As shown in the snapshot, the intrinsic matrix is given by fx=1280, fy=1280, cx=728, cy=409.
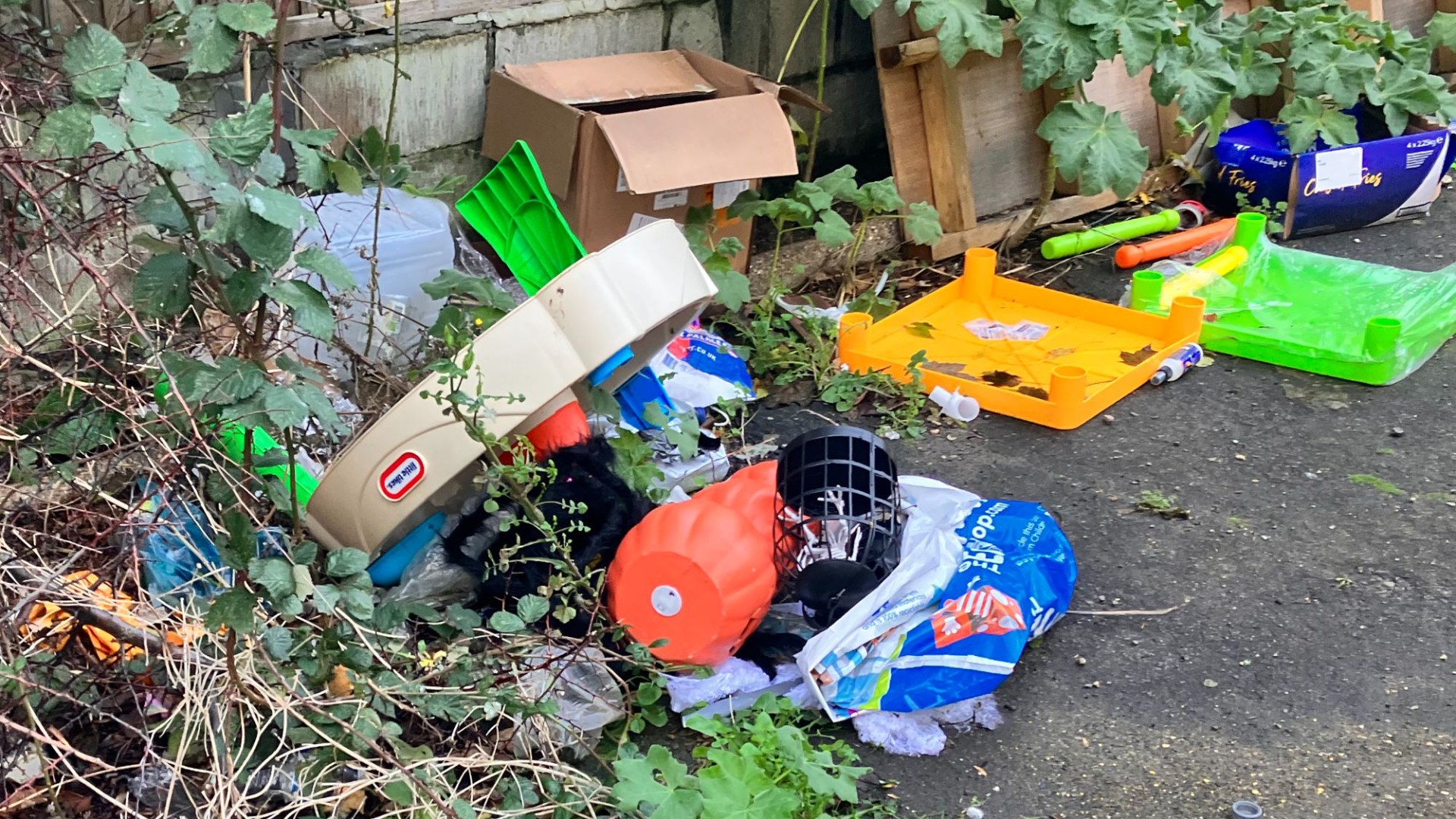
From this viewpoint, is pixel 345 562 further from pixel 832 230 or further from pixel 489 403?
pixel 832 230

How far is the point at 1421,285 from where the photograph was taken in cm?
396

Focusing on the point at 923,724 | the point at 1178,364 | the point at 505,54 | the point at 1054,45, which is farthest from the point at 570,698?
the point at 1054,45

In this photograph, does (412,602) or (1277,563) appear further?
(1277,563)

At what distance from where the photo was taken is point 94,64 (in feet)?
5.44

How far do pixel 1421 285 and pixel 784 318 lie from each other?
198 cm

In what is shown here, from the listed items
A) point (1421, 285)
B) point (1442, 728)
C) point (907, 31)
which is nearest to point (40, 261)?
point (907, 31)

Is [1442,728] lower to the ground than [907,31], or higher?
lower

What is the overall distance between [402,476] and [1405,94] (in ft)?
12.9

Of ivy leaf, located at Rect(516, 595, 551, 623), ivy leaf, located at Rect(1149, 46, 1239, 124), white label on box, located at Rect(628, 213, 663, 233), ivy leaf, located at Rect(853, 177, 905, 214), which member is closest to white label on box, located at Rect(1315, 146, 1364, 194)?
ivy leaf, located at Rect(1149, 46, 1239, 124)

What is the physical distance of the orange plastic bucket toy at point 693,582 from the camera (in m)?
2.32

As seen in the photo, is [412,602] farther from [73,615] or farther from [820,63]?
[820,63]

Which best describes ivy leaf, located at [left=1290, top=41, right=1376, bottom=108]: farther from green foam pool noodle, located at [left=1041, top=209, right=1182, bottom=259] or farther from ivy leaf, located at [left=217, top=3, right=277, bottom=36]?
ivy leaf, located at [left=217, top=3, right=277, bottom=36]

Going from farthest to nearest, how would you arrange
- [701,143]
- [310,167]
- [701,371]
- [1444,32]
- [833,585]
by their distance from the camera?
[1444,32] < [701,371] < [701,143] < [833,585] < [310,167]

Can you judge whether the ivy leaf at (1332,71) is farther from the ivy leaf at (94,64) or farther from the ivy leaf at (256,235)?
the ivy leaf at (94,64)
